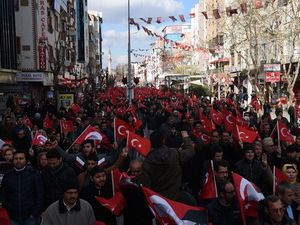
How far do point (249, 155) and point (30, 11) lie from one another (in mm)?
32354

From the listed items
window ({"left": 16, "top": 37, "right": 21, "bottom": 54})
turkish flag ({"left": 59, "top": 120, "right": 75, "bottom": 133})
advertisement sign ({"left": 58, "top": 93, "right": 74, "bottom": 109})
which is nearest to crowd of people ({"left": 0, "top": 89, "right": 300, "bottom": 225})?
turkish flag ({"left": 59, "top": 120, "right": 75, "bottom": 133})

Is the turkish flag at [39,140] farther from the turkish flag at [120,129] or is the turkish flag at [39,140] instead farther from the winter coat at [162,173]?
the winter coat at [162,173]

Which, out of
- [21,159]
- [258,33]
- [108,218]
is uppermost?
[258,33]

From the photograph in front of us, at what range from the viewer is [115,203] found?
20.2ft

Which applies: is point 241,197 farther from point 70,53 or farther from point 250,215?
point 70,53

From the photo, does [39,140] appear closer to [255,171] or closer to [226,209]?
[255,171]

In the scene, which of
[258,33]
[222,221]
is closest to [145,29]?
[258,33]

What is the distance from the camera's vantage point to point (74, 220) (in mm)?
5480

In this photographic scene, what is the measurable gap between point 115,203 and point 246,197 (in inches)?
56.0

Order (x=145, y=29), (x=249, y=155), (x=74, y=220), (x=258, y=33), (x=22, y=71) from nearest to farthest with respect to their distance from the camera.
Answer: (x=74, y=220), (x=249, y=155), (x=258, y=33), (x=145, y=29), (x=22, y=71)

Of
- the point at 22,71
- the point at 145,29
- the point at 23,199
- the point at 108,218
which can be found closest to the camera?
the point at 108,218

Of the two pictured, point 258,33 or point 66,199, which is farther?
point 258,33

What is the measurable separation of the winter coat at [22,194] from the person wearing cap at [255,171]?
271 cm

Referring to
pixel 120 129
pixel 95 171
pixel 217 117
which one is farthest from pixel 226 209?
pixel 217 117
